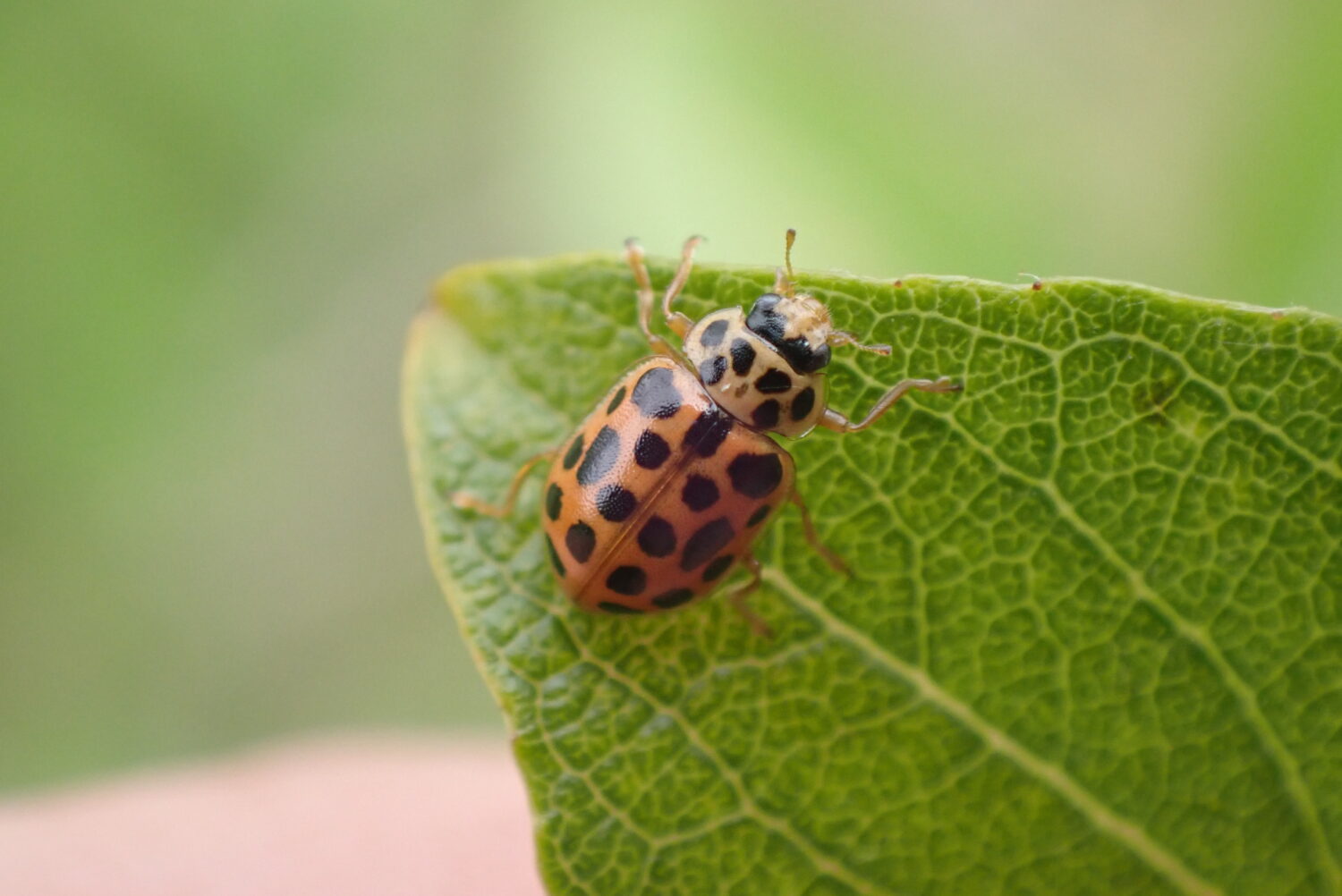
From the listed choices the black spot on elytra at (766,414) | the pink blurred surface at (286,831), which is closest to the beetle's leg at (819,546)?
the black spot on elytra at (766,414)

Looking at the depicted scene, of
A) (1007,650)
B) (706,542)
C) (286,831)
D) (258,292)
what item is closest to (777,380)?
(706,542)

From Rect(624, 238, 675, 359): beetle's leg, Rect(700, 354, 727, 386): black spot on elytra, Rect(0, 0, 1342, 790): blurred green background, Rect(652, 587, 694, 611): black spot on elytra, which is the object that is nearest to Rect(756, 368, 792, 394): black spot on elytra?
Rect(700, 354, 727, 386): black spot on elytra

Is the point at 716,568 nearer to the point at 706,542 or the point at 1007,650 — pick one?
the point at 706,542

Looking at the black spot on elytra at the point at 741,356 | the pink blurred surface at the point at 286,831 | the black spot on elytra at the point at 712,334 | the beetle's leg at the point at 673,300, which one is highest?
the beetle's leg at the point at 673,300

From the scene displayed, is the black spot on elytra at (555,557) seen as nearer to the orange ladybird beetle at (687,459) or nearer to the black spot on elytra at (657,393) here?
the orange ladybird beetle at (687,459)

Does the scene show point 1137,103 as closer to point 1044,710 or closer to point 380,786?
point 1044,710

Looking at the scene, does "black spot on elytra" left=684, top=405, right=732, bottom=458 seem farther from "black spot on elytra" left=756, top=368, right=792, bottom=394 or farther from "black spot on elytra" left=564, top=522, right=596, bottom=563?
"black spot on elytra" left=564, top=522, right=596, bottom=563

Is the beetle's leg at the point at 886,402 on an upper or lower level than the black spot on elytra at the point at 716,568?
upper
